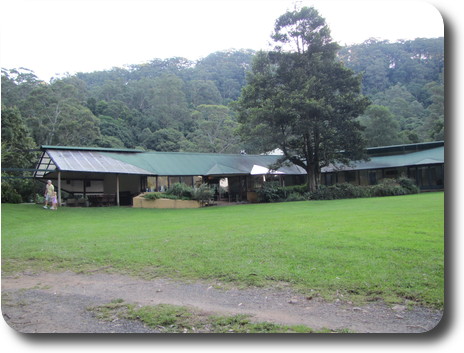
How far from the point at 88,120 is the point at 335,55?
93.1 feet

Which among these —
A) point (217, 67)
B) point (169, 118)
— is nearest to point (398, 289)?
point (169, 118)

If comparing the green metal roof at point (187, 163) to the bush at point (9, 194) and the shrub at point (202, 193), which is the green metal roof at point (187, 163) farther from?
the bush at point (9, 194)

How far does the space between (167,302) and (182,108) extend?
55.9 m

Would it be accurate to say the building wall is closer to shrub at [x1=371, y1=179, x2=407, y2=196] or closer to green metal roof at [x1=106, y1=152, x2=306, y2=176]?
shrub at [x1=371, y1=179, x2=407, y2=196]

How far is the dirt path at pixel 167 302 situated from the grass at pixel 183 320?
0.12 metres

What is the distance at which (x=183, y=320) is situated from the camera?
407cm

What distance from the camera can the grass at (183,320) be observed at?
3.76m

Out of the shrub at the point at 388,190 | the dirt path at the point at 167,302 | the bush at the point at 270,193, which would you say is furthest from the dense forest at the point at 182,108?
the dirt path at the point at 167,302

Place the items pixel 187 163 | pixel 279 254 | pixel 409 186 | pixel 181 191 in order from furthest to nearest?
1. pixel 187 163
2. pixel 409 186
3. pixel 181 191
4. pixel 279 254

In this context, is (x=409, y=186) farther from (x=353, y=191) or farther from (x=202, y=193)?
(x=202, y=193)

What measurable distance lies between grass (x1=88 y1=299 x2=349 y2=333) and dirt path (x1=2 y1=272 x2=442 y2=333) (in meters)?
0.12

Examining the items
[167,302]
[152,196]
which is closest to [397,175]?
[152,196]

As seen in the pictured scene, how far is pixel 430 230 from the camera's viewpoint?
25.5 feet

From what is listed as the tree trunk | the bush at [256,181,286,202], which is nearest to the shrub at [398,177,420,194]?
the tree trunk
